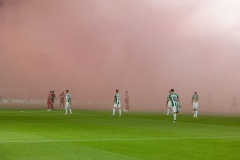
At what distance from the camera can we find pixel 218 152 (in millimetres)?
16312

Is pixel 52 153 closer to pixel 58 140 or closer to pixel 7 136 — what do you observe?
pixel 58 140

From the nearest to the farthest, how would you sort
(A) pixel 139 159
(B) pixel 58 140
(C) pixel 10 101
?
(A) pixel 139 159 → (B) pixel 58 140 → (C) pixel 10 101

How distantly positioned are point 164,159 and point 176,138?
6879 mm

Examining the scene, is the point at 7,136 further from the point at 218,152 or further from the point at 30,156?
the point at 218,152

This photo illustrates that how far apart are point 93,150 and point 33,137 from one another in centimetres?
540

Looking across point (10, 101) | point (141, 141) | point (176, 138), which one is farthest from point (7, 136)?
point (10, 101)

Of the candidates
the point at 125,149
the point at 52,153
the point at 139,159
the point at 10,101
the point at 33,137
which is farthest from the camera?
the point at 10,101

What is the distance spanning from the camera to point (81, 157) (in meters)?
14.7

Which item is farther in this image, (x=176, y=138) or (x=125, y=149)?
(x=176, y=138)

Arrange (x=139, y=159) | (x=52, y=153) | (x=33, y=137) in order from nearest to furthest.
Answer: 1. (x=139, y=159)
2. (x=52, y=153)
3. (x=33, y=137)

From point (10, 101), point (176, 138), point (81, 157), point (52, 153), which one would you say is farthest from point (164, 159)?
point (10, 101)

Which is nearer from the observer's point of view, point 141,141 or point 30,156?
point 30,156

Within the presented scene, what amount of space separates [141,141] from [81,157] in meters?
5.53

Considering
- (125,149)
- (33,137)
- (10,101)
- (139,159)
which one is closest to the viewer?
(139,159)
